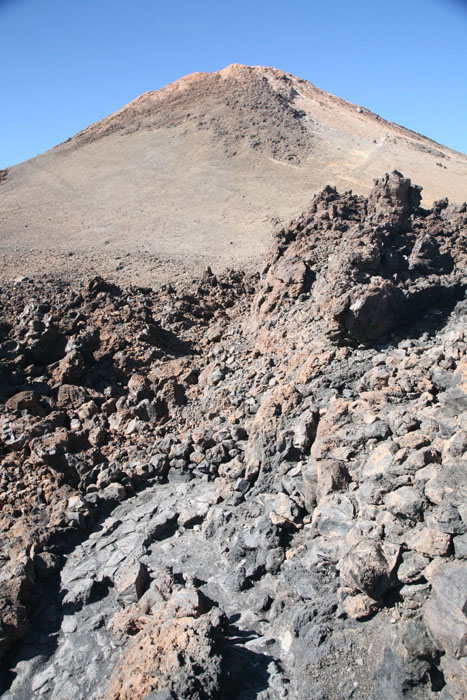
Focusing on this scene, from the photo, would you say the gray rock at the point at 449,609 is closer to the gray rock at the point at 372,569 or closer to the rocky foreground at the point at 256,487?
the rocky foreground at the point at 256,487

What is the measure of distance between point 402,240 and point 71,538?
19.8ft

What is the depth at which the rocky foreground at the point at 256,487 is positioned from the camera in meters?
3.21

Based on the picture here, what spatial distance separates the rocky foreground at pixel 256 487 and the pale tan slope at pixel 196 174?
7084mm

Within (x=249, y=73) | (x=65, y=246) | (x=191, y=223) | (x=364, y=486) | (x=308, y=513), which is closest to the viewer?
(x=364, y=486)

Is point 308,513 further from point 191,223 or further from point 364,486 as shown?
point 191,223

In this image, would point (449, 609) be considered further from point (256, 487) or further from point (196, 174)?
point (196, 174)

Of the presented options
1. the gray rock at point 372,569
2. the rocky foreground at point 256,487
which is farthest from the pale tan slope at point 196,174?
the gray rock at point 372,569

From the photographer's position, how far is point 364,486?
4.07 metres

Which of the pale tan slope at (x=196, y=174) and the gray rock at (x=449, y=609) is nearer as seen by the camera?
the gray rock at (x=449, y=609)

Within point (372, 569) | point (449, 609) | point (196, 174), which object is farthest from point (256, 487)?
point (196, 174)

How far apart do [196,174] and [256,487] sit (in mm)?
24843

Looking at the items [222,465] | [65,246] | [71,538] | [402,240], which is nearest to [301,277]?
[402,240]

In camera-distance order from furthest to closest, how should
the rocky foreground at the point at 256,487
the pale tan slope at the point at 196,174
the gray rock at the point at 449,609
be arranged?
the pale tan slope at the point at 196,174 → the rocky foreground at the point at 256,487 → the gray rock at the point at 449,609

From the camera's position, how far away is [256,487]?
16.3ft
